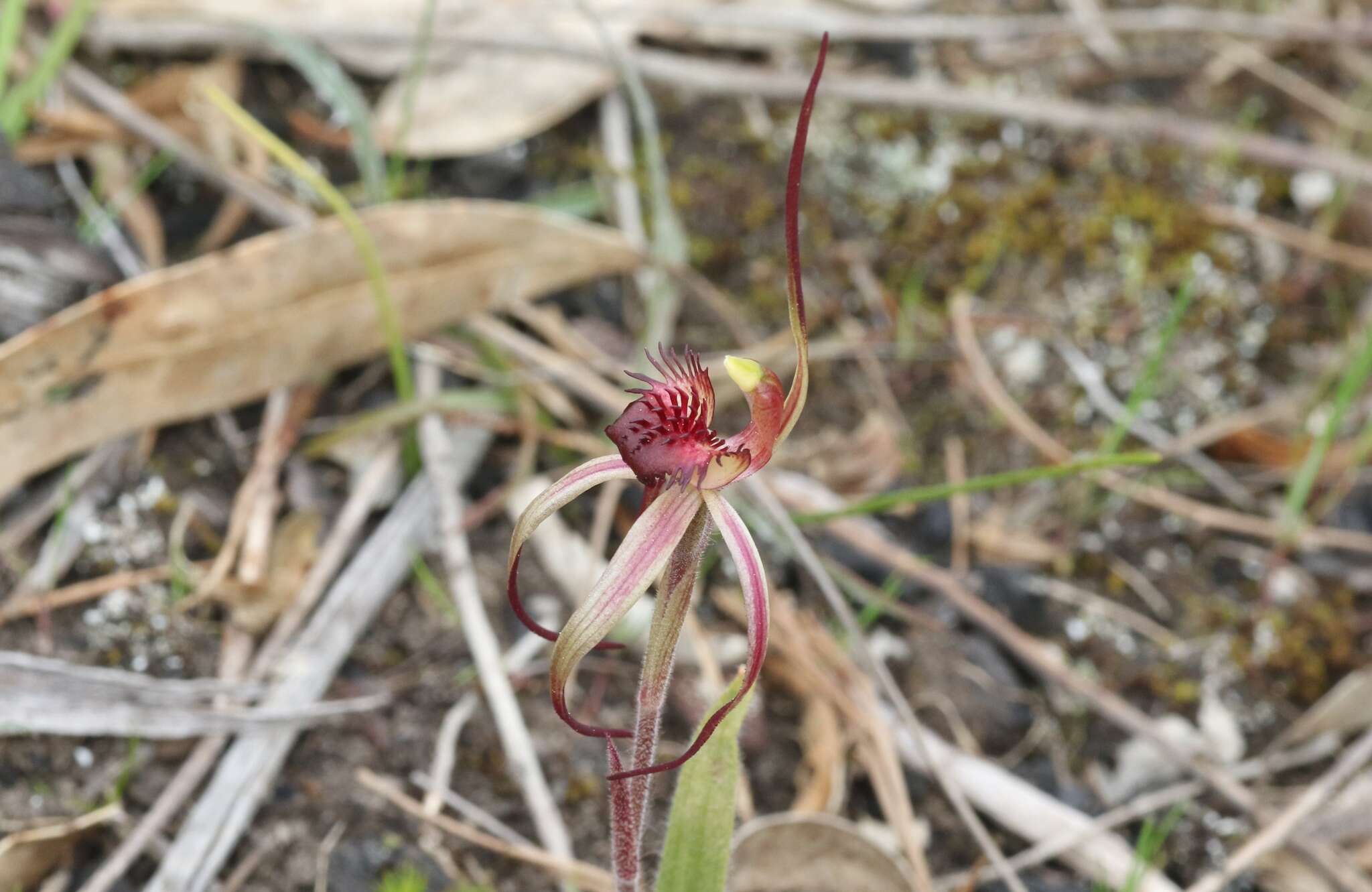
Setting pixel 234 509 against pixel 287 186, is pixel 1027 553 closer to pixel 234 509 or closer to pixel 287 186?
pixel 234 509

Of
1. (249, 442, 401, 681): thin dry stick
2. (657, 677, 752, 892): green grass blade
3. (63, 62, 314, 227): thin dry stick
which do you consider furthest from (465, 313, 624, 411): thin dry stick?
(657, 677, 752, 892): green grass blade

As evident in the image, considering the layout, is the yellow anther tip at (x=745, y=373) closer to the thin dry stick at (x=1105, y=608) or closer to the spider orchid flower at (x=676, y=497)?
the spider orchid flower at (x=676, y=497)

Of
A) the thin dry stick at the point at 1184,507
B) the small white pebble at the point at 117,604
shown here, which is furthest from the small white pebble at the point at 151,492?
the thin dry stick at the point at 1184,507

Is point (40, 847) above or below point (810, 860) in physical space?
above

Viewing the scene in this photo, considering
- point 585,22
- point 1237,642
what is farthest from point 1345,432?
point 585,22

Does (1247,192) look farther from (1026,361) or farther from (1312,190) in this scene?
(1026,361)

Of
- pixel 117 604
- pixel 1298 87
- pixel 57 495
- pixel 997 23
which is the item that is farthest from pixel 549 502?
pixel 1298 87
